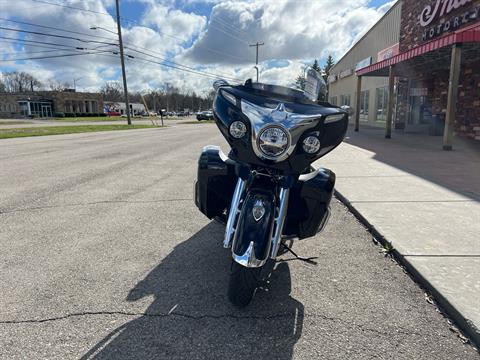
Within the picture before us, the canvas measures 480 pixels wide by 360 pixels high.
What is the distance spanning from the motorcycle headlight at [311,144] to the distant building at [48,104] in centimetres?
7126

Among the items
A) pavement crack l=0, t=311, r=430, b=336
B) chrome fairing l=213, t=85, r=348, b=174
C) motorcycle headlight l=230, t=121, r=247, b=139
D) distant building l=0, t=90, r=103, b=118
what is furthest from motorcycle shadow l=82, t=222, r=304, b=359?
distant building l=0, t=90, r=103, b=118

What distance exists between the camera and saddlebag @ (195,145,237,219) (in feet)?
9.57

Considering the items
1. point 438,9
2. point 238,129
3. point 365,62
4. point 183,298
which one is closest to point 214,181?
point 238,129

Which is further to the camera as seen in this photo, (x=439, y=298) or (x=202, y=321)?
(x=439, y=298)

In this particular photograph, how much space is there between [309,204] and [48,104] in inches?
2956

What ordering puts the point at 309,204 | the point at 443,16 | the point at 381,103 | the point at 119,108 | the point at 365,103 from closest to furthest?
the point at 309,204 → the point at 443,16 → the point at 381,103 → the point at 365,103 → the point at 119,108

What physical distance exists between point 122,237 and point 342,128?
8.88ft

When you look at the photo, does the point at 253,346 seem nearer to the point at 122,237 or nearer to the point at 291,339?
the point at 291,339

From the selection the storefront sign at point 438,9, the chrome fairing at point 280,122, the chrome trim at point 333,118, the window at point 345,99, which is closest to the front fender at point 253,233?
the chrome fairing at point 280,122

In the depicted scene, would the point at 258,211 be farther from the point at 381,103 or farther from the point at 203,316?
the point at 381,103

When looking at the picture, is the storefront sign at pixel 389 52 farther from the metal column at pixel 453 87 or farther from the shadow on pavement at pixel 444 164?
the metal column at pixel 453 87

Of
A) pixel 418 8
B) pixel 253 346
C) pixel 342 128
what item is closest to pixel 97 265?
pixel 253 346

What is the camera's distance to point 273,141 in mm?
2367

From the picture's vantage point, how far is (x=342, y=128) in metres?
2.62
